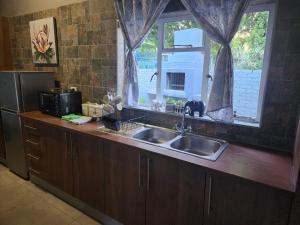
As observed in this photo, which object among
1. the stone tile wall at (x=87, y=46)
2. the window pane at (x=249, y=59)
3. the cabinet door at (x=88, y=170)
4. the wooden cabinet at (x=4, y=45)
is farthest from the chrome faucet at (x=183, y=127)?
the wooden cabinet at (x=4, y=45)

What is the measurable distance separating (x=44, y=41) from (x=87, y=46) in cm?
87

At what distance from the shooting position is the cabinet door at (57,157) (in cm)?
217

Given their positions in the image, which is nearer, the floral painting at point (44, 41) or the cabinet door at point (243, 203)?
the cabinet door at point (243, 203)

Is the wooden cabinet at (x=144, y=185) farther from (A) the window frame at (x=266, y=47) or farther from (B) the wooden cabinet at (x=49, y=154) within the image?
(A) the window frame at (x=266, y=47)

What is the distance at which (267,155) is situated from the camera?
151 cm

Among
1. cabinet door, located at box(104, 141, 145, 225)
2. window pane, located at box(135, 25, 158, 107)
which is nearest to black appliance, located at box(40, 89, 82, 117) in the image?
window pane, located at box(135, 25, 158, 107)

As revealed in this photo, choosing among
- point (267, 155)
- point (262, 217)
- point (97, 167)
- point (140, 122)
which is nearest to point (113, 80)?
point (140, 122)

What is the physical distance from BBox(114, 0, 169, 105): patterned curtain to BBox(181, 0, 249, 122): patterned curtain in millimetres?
348

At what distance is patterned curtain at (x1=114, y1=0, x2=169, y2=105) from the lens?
1.98 m

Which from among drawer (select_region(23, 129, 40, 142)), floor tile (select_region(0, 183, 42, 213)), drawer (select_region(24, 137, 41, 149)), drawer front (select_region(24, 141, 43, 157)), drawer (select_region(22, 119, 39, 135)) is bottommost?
floor tile (select_region(0, 183, 42, 213))

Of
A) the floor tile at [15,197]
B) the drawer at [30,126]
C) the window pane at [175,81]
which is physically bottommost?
the floor tile at [15,197]

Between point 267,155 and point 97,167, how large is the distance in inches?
56.9

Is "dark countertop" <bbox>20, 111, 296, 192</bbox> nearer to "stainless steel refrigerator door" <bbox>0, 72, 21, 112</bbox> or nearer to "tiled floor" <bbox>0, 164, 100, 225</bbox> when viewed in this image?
"tiled floor" <bbox>0, 164, 100, 225</bbox>

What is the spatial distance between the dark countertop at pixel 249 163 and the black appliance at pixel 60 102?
0.90m
